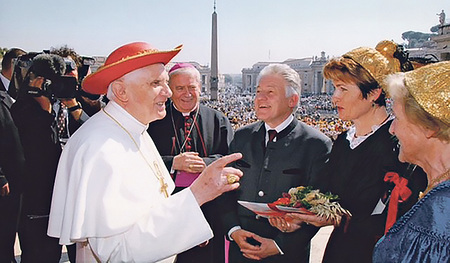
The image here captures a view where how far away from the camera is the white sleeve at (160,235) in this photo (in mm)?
1608

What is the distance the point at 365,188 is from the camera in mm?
2156

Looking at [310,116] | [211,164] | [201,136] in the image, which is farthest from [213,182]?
[310,116]

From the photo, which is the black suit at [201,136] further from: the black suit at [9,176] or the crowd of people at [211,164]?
the black suit at [9,176]

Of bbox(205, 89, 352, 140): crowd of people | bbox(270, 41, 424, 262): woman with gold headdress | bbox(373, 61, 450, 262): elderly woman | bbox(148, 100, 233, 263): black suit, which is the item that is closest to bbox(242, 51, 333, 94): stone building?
bbox(205, 89, 352, 140): crowd of people

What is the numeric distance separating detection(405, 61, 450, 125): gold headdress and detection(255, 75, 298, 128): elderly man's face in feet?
3.68

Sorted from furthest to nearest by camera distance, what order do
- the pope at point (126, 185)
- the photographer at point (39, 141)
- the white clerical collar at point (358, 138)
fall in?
the photographer at point (39, 141) < the white clerical collar at point (358, 138) < the pope at point (126, 185)

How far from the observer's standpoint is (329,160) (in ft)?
8.01

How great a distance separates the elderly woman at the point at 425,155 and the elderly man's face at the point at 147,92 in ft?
3.73

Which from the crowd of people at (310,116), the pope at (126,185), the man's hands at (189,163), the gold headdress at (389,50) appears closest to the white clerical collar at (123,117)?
the pope at (126,185)

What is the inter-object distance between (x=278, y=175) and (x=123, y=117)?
1129 millimetres

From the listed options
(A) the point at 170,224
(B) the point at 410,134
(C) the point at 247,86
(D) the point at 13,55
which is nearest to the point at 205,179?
(A) the point at 170,224

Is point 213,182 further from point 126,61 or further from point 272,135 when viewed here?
point 272,135

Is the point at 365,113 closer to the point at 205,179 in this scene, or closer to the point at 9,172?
the point at 205,179

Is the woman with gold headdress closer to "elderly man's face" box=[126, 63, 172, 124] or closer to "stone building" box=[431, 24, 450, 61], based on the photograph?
"elderly man's face" box=[126, 63, 172, 124]
